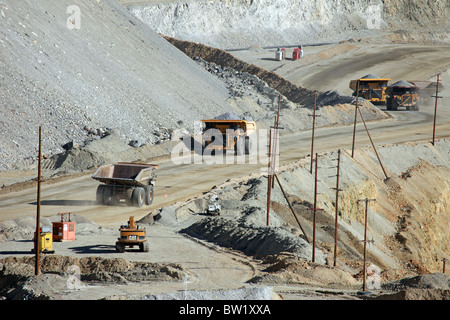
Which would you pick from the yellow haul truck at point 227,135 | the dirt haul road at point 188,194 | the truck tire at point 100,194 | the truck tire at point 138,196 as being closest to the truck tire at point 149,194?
the truck tire at point 138,196

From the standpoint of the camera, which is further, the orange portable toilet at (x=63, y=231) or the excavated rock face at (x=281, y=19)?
the excavated rock face at (x=281, y=19)

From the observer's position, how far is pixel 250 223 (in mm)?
27719

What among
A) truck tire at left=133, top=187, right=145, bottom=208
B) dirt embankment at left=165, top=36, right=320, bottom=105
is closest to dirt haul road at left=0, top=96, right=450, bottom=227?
truck tire at left=133, top=187, right=145, bottom=208

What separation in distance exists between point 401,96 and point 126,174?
115 ft

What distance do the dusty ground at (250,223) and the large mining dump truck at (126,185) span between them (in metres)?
0.53

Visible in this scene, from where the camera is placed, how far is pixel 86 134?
41.4 meters

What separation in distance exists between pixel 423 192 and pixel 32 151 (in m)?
24.3

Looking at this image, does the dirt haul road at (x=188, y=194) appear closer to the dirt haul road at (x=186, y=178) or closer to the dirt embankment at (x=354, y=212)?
the dirt haul road at (x=186, y=178)

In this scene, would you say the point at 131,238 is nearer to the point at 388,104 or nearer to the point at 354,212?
the point at 354,212

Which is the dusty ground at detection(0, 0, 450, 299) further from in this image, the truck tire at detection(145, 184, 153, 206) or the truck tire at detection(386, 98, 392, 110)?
the truck tire at detection(386, 98, 392, 110)

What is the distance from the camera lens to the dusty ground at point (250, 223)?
65.4 ft

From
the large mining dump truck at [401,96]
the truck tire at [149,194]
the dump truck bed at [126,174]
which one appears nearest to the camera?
the dump truck bed at [126,174]

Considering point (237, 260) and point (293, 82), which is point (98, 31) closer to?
point (293, 82)
